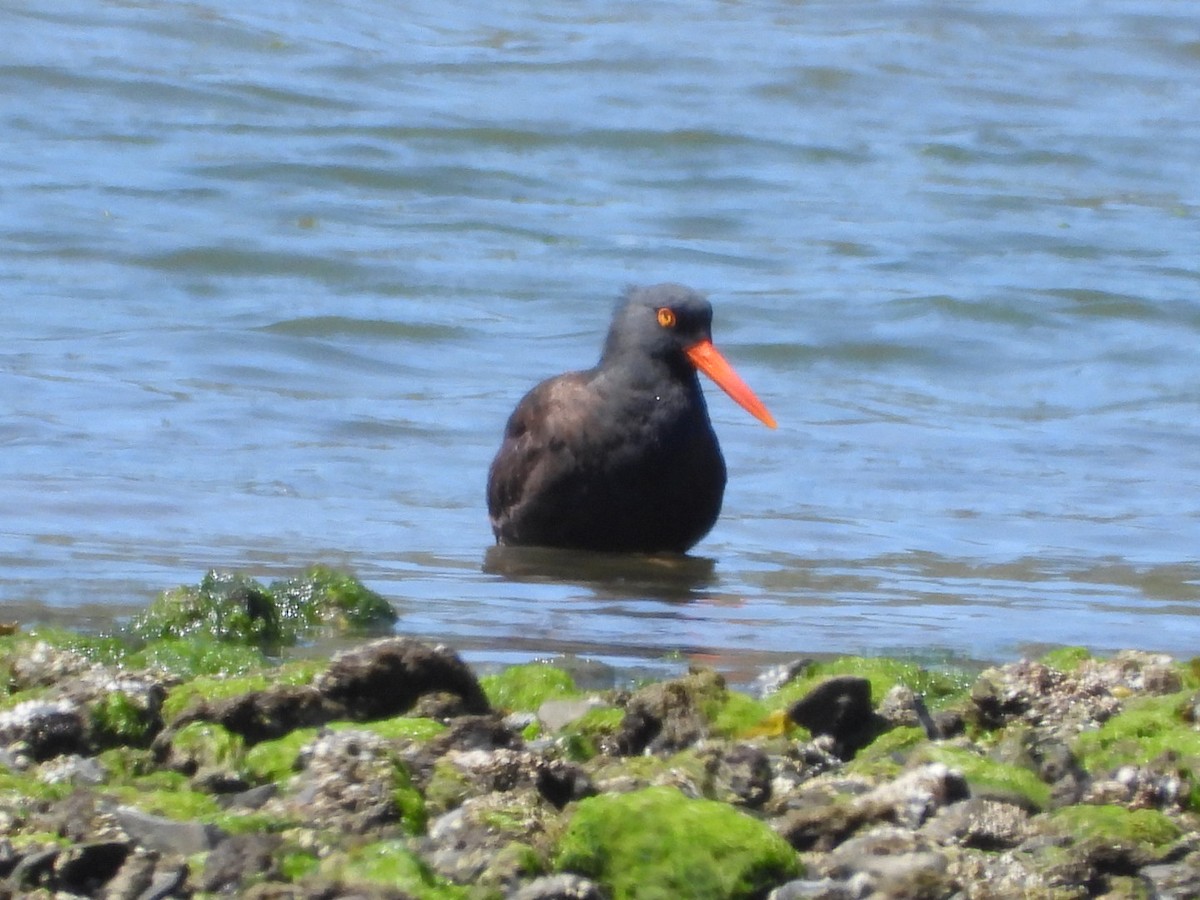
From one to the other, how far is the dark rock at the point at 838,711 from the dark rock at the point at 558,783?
24.1 inches

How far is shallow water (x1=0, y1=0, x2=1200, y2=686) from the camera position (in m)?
7.07

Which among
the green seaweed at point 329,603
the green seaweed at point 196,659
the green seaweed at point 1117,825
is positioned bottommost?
the green seaweed at point 329,603

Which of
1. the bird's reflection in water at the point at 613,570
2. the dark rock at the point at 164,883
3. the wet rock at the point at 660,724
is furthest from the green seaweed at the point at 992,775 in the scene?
the bird's reflection in water at the point at 613,570

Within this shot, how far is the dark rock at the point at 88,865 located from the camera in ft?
10.4

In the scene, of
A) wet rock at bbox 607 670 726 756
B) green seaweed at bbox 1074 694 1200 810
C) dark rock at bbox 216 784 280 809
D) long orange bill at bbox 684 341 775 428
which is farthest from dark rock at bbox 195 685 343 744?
long orange bill at bbox 684 341 775 428

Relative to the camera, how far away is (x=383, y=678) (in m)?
4.15

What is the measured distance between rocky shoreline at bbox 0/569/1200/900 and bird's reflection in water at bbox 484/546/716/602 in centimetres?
221

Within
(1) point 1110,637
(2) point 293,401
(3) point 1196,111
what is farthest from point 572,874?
(3) point 1196,111

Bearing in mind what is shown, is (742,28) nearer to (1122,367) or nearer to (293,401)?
(1122,367)

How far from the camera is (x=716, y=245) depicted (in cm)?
1434

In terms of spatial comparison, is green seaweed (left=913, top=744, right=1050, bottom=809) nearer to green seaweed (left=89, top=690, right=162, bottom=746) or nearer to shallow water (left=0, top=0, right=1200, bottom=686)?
green seaweed (left=89, top=690, right=162, bottom=746)

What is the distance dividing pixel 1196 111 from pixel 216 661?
15.1 meters

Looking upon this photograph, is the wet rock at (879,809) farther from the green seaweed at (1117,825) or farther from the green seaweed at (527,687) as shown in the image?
the green seaweed at (527,687)

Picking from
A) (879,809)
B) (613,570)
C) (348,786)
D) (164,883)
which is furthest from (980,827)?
(613,570)
